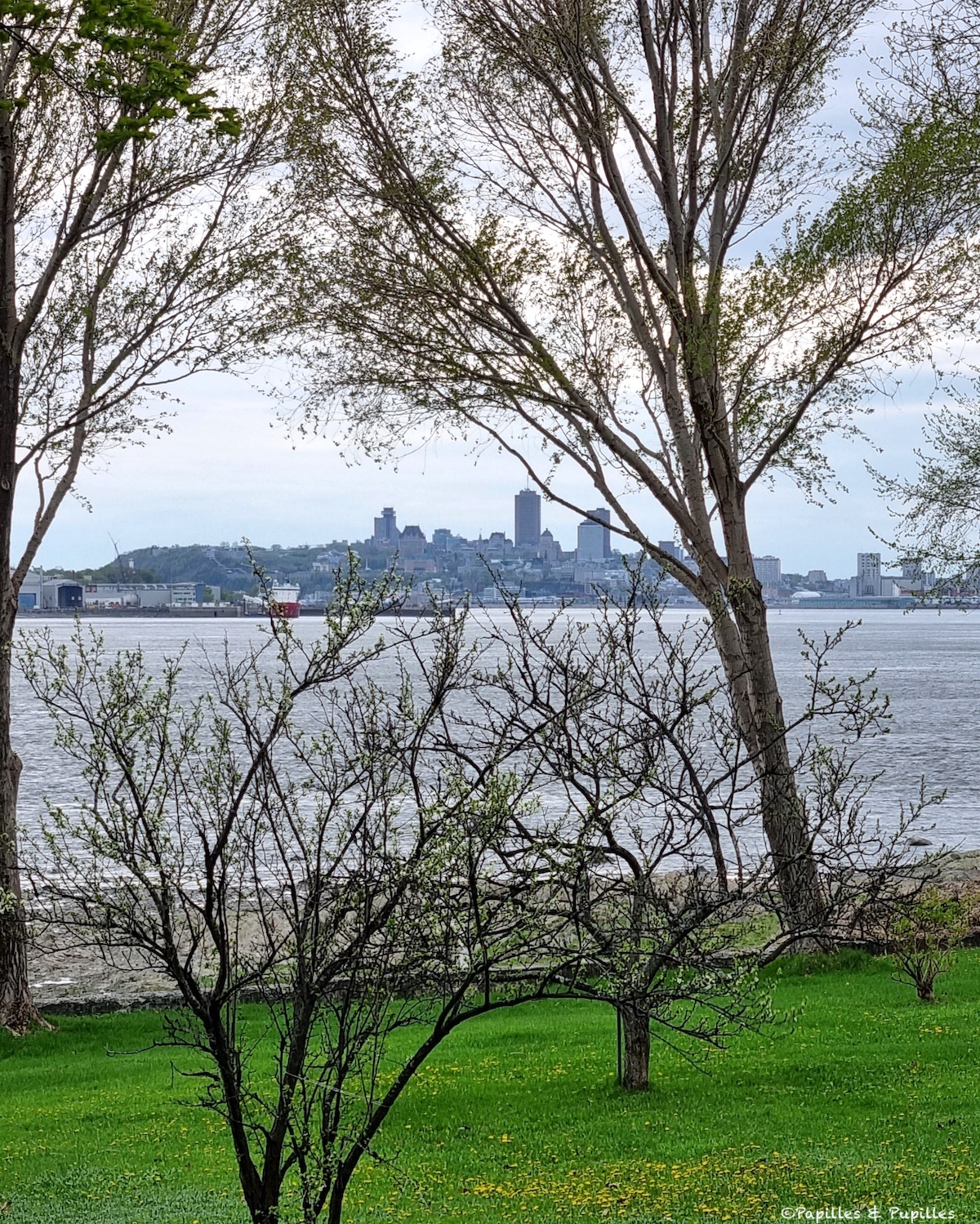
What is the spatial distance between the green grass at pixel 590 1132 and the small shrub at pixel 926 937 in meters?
0.31

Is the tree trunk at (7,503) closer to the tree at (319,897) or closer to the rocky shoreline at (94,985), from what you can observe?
the rocky shoreline at (94,985)

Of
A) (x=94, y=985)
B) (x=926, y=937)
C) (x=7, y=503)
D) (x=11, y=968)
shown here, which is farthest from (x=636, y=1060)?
(x=94, y=985)

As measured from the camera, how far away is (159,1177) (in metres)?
8.26

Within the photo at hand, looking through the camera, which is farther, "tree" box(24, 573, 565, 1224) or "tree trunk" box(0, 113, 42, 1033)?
"tree trunk" box(0, 113, 42, 1033)

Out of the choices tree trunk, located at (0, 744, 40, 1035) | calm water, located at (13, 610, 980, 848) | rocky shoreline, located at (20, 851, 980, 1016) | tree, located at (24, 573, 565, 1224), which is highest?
Answer: tree, located at (24, 573, 565, 1224)

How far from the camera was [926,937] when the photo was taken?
12211mm

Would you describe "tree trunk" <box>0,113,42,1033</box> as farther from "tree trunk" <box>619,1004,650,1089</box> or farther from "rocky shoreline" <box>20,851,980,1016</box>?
"tree trunk" <box>619,1004,650,1089</box>

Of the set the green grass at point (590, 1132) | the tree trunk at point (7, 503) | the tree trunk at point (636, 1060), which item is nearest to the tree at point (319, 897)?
the green grass at point (590, 1132)

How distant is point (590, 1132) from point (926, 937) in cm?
490

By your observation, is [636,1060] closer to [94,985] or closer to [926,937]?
[926,937]

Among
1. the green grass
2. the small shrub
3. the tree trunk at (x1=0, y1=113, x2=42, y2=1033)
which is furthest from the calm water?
the small shrub

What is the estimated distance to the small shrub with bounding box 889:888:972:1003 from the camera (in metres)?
11.8

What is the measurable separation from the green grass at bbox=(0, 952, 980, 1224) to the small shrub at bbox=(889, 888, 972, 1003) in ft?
1.02

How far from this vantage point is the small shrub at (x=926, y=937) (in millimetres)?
11820
